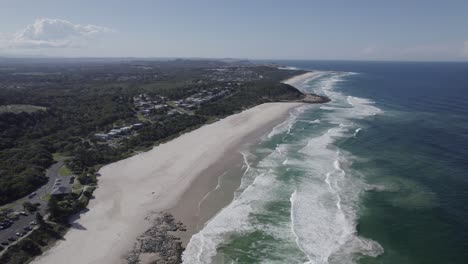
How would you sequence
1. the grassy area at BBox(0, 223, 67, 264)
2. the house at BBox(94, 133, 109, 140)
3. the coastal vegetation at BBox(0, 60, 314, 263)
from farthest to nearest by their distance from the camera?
the house at BBox(94, 133, 109, 140) < the coastal vegetation at BBox(0, 60, 314, 263) < the grassy area at BBox(0, 223, 67, 264)

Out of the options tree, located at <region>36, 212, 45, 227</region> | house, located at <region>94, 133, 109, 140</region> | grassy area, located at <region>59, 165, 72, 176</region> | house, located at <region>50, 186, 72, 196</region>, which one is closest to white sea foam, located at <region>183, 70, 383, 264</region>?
tree, located at <region>36, 212, 45, 227</region>

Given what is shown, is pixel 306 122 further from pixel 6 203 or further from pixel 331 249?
pixel 6 203

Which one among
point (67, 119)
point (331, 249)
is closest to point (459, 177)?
point (331, 249)

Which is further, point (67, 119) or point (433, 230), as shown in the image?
point (67, 119)

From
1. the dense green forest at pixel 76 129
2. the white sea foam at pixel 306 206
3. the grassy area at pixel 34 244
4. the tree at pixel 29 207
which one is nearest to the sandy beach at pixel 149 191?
the grassy area at pixel 34 244

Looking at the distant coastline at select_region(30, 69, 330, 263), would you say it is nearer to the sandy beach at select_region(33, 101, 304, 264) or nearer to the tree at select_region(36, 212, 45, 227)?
the sandy beach at select_region(33, 101, 304, 264)

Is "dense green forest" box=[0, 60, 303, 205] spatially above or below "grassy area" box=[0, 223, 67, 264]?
above

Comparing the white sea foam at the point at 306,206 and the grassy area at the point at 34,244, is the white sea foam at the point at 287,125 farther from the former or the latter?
the grassy area at the point at 34,244
